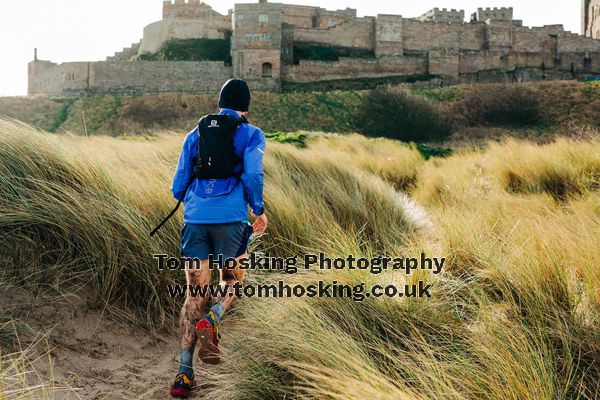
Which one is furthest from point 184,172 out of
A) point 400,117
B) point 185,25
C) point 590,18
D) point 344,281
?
point 590,18

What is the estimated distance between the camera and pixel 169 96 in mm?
31969

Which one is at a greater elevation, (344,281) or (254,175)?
(254,175)

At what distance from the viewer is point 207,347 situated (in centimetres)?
242

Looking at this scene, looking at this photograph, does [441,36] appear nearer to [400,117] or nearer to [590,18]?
[590,18]

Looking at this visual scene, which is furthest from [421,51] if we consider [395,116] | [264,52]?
[395,116]

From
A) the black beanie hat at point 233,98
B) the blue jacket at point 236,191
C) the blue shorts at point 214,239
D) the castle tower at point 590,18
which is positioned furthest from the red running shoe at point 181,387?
the castle tower at point 590,18

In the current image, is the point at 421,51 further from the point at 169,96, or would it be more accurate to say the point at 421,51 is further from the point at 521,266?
the point at 521,266

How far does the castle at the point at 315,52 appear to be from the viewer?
1409 inches

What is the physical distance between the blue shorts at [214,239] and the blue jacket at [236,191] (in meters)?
0.04

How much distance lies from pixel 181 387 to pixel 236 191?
921 mm

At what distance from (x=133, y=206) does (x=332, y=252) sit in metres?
1.32

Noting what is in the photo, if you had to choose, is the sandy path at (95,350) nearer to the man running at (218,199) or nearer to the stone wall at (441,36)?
the man running at (218,199)

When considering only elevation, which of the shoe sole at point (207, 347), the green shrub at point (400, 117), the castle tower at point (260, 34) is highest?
the castle tower at point (260, 34)

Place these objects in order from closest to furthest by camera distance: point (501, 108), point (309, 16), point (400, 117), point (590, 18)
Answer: point (400, 117)
point (501, 108)
point (309, 16)
point (590, 18)
